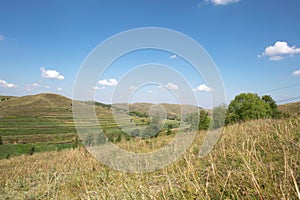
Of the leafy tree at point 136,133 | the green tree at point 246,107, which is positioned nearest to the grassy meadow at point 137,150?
the leafy tree at point 136,133

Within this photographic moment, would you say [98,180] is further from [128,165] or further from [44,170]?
[44,170]

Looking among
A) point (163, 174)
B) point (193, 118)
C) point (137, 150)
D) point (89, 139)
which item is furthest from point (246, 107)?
point (163, 174)

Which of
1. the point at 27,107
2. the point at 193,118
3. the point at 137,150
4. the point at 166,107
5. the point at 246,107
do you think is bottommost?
the point at 137,150


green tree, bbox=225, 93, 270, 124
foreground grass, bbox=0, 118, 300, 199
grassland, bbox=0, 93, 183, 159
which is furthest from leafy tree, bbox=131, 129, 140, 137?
grassland, bbox=0, 93, 183, 159

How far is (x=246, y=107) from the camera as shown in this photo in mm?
37469

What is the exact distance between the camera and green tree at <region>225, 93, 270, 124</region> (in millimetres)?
35688

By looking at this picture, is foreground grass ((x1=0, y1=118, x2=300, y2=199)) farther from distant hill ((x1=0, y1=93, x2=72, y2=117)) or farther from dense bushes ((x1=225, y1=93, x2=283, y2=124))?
distant hill ((x1=0, y1=93, x2=72, y2=117))

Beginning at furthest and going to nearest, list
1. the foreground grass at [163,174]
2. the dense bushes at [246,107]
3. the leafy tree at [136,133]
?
1. the dense bushes at [246,107]
2. the leafy tree at [136,133]
3. the foreground grass at [163,174]

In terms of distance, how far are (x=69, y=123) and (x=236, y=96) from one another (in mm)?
96981

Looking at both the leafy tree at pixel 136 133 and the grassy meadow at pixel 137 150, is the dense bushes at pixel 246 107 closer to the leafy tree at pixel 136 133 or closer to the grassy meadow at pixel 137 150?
the grassy meadow at pixel 137 150

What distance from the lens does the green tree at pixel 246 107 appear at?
35688 mm

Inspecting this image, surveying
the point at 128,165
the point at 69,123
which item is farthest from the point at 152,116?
the point at 69,123

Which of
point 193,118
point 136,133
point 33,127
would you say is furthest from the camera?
point 33,127

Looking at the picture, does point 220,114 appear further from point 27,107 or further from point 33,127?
point 27,107
